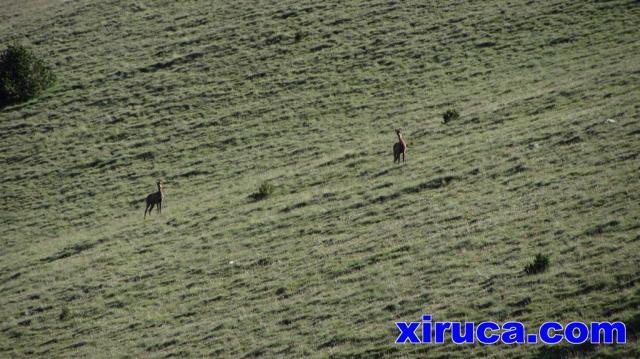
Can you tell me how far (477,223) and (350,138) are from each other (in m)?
14.6

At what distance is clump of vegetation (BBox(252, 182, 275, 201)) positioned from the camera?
84.0 feet

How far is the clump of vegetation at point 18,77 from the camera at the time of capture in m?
42.7

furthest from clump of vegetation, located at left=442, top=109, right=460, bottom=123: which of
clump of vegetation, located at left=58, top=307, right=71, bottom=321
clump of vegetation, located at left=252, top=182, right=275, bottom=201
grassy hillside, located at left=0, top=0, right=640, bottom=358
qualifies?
clump of vegetation, located at left=58, top=307, right=71, bottom=321

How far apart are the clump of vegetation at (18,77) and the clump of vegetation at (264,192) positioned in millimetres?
26728

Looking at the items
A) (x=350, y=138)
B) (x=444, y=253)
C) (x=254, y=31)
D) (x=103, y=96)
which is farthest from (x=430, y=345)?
(x=254, y=31)

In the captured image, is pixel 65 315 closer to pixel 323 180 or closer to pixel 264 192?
pixel 264 192

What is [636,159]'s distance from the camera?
18.0m

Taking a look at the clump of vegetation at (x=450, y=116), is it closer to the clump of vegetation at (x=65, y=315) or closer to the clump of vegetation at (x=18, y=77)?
the clump of vegetation at (x=65, y=315)

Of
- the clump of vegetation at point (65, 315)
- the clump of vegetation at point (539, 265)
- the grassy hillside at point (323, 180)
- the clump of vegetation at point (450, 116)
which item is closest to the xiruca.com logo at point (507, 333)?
the grassy hillside at point (323, 180)

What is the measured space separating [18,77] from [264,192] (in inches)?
1108

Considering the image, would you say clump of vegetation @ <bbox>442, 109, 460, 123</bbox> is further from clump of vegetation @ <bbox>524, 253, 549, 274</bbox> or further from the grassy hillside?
clump of vegetation @ <bbox>524, 253, 549, 274</bbox>

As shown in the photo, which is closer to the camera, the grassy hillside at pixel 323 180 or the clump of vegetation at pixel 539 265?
the clump of vegetation at pixel 539 265

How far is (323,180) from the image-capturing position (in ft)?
84.8

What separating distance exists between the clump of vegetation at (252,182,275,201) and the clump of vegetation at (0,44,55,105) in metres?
26.7
